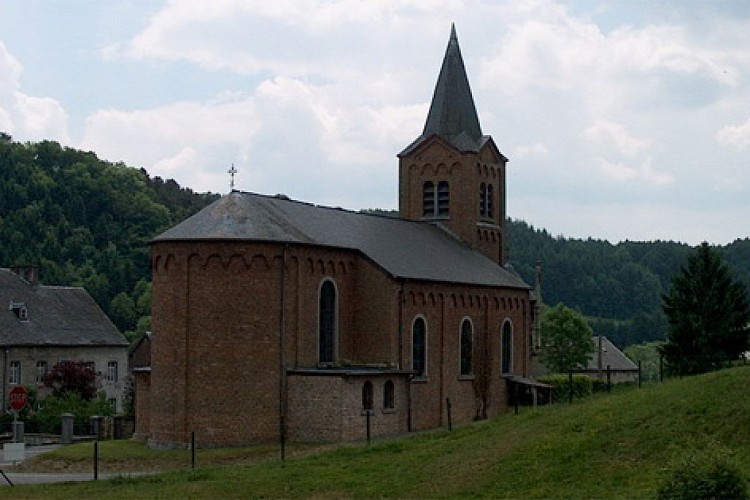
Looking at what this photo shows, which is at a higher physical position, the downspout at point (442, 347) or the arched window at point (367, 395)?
the downspout at point (442, 347)

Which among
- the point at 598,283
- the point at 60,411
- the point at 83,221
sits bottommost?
the point at 60,411

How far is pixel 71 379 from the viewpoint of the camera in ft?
200

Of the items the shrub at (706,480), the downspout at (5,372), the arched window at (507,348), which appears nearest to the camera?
the shrub at (706,480)

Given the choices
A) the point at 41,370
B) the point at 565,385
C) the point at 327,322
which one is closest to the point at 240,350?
the point at 327,322

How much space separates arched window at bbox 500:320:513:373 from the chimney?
106 ft

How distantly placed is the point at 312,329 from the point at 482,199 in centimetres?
1885

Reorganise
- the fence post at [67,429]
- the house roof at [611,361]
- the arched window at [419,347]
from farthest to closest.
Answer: the house roof at [611,361]
the fence post at [67,429]
the arched window at [419,347]

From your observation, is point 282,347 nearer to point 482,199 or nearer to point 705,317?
point 705,317

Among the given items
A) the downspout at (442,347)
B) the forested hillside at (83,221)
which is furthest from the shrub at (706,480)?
Result: the forested hillside at (83,221)

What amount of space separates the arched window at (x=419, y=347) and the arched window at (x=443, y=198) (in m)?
11.7

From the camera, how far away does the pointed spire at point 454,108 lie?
57.0 m

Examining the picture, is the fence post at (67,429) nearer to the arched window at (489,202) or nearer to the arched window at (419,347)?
the arched window at (419,347)

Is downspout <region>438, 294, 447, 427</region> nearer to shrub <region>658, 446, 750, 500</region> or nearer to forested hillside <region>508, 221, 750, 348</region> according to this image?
shrub <region>658, 446, 750, 500</region>

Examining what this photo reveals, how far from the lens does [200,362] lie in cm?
3956
